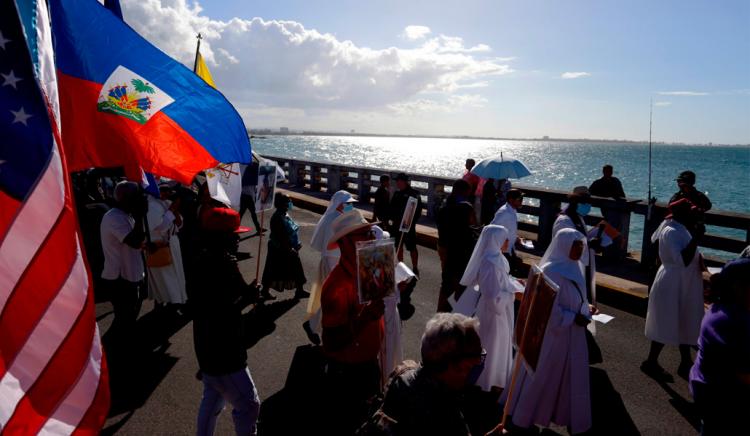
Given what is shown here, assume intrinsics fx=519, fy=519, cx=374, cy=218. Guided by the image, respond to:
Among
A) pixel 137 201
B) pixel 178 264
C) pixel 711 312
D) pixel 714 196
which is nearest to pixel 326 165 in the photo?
pixel 178 264

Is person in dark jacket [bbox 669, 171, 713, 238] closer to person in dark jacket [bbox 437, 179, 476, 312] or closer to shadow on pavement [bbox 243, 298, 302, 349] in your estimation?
person in dark jacket [bbox 437, 179, 476, 312]

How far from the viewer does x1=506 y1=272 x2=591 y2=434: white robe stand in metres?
4.32

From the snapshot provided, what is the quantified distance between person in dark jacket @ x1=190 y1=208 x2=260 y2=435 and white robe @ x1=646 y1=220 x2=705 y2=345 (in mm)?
4452

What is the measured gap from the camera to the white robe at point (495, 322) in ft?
16.5

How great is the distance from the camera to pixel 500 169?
10.3 meters

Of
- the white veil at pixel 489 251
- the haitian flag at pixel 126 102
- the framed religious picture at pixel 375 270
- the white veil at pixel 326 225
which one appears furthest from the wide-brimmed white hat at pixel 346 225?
the white veil at pixel 326 225

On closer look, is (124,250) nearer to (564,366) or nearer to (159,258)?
(159,258)

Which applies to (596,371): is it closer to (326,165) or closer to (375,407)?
(375,407)

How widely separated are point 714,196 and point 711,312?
217 ft

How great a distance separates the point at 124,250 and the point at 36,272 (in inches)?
151

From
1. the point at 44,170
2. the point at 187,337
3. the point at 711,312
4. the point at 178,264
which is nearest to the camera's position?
the point at 44,170

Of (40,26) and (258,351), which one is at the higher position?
(40,26)

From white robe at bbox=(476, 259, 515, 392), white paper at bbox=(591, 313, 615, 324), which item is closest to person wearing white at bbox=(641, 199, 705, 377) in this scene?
white paper at bbox=(591, 313, 615, 324)

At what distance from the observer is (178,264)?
7082mm
